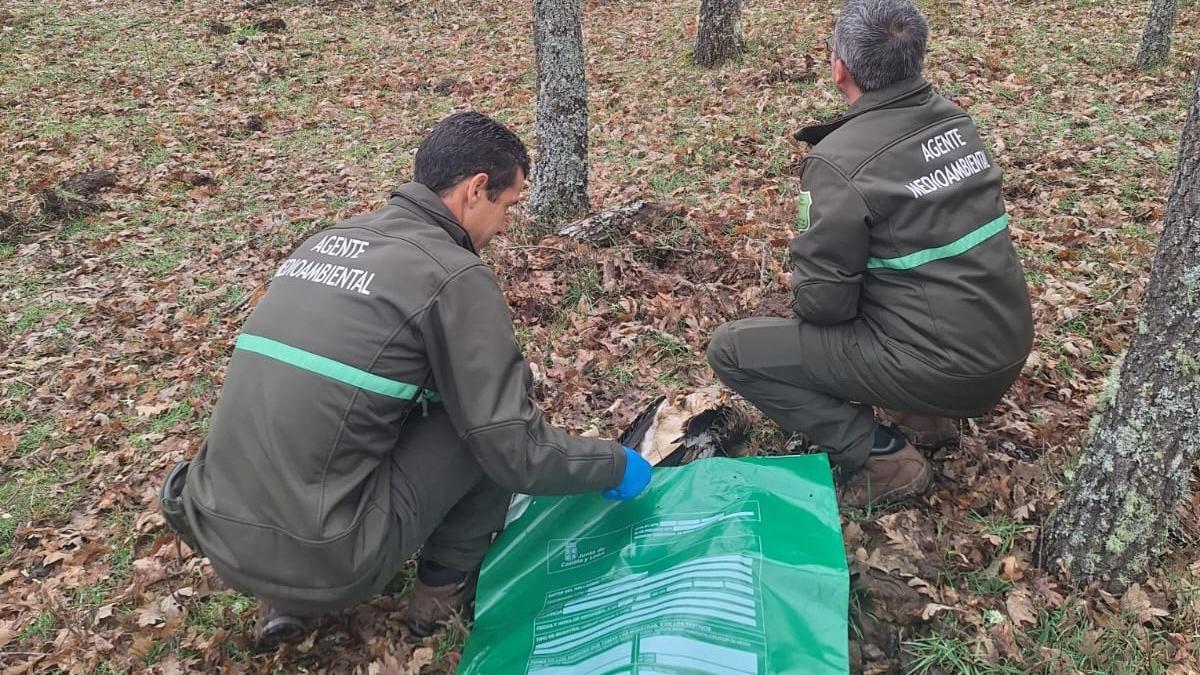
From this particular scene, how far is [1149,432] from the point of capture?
2203 millimetres

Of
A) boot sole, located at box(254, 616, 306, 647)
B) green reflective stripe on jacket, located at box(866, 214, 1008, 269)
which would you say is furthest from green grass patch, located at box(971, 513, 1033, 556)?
boot sole, located at box(254, 616, 306, 647)

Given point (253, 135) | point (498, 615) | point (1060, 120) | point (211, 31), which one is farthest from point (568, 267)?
point (211, 31)

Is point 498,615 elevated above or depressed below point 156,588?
above

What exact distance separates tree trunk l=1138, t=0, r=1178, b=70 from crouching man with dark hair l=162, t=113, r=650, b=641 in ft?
27.0

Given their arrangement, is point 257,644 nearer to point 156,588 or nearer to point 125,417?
point 156,588

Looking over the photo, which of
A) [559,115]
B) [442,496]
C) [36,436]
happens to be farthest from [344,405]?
[559,115]

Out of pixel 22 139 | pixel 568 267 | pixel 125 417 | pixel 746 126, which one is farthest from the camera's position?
pixel 22 139

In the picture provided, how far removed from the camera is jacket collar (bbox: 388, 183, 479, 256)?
7.94 ft

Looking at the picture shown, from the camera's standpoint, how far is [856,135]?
2.51 meters

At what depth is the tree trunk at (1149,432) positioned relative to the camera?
203cm

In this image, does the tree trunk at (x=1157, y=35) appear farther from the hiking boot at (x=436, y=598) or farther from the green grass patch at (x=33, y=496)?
the green grass patch at (x=33, y=496)

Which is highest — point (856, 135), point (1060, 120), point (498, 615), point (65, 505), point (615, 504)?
point (856, 135)

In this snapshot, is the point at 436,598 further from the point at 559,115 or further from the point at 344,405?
the point at 559,115

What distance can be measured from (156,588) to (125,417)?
5.75ft
